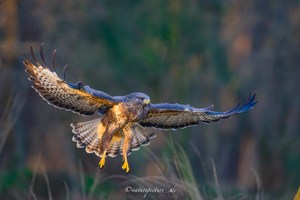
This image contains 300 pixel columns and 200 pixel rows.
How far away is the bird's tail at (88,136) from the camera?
774 centimetres

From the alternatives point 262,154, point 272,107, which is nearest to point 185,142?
point 262,154

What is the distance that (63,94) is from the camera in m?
7.48

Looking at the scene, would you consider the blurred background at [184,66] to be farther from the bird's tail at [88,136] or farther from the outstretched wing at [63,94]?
the outstretched wing at [63,94]

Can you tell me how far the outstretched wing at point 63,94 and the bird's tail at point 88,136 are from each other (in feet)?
0.84

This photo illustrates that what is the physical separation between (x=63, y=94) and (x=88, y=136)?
1.62ft

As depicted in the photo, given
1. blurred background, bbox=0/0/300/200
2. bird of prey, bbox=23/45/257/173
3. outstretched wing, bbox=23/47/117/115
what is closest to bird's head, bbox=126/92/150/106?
bird of prey, bbox=23/45/257/173

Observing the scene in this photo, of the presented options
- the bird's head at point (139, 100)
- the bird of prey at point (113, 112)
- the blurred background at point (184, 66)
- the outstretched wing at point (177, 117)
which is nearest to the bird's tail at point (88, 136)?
the bird of prey at point (113, 112)

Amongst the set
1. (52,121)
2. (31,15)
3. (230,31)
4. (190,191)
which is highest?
(230,31)

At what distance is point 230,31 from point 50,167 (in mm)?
5082

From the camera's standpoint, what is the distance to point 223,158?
63.6 feet

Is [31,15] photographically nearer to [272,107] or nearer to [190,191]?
[272,107]

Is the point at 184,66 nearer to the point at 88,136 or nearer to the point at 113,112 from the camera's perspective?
the point at 88,136

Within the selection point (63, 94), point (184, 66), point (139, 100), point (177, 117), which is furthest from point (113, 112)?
point (184, 66)

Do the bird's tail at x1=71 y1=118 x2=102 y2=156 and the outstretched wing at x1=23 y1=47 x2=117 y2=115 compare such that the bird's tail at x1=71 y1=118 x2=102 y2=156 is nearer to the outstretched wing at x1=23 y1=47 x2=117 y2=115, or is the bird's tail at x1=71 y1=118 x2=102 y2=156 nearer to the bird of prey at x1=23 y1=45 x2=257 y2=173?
the bird of prey at x1=23 y1=45 x2=257 y2=173
